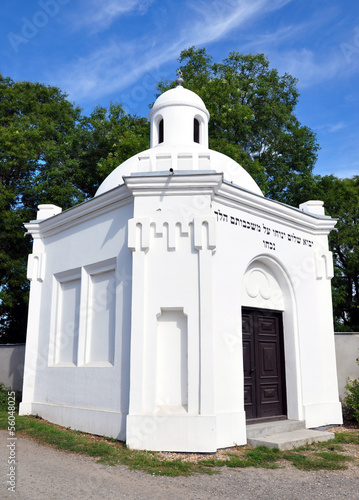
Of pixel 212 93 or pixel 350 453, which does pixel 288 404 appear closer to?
pixel 350 453

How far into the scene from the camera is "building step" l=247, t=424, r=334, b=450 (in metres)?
7.81

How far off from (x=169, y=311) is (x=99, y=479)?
316 cm

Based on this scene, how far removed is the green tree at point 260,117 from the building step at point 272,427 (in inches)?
571

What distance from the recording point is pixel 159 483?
5848 mm

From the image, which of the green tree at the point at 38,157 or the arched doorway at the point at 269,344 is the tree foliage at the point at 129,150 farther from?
the arched doorway at the point at 269,344

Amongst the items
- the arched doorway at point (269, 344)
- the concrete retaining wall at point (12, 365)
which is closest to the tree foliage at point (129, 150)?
the concrete retaining wall at point (12, 365)

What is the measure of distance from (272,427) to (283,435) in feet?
0.95

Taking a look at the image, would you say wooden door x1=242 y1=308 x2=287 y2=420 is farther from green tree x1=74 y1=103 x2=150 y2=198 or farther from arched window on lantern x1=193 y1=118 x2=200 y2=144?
green tree x1=74 y1=103 x2=150 y2=198

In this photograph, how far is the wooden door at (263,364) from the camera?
9.29 metres

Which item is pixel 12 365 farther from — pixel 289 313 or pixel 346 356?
pixel 346 356

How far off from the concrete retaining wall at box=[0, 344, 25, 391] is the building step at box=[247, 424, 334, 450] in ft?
28.5

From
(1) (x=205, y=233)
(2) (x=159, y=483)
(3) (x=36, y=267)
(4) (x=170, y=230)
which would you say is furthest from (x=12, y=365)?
(2) (x=159, y=483)

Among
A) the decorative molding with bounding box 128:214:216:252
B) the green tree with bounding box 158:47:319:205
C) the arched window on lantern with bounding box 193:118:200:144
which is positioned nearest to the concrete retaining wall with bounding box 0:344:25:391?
the decorative molding with bounding box 128:214:216:252

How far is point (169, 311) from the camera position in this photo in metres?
8.23
